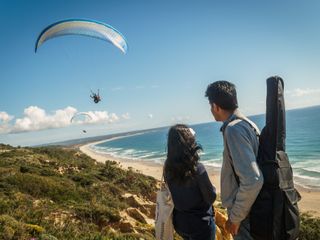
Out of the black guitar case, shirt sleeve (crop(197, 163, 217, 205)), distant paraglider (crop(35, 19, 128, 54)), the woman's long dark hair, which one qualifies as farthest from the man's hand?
distant paraglider (crop(35, 19, 128, 54))

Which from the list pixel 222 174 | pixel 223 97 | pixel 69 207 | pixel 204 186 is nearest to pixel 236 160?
pixel 222 174

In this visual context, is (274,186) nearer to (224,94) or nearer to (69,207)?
(224,94)

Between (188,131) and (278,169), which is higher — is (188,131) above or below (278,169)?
above

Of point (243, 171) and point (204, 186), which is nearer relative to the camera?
point (243, 171)

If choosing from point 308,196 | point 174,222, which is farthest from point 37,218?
point 308,196

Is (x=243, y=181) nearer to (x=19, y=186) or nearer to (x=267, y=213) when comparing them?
(x=267, y=213)

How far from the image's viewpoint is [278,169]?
2.44 m

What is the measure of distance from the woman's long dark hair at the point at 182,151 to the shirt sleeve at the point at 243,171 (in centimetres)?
53

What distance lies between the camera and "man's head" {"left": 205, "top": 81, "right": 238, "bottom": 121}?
9.00 ft

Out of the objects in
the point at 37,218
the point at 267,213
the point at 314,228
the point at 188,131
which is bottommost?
the point at 314,228

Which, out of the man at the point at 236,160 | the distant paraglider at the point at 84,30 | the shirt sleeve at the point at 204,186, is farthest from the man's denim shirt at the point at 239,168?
the distant paraglider at the point at 84,30

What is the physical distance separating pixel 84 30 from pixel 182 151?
24.5ft

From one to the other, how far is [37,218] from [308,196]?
17859mm

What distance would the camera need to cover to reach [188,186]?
123 inches
